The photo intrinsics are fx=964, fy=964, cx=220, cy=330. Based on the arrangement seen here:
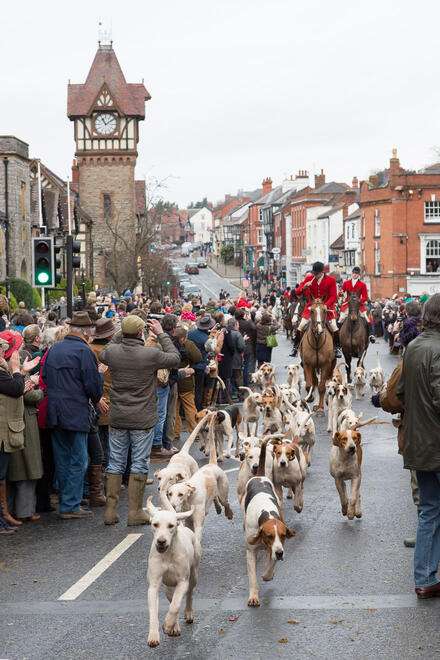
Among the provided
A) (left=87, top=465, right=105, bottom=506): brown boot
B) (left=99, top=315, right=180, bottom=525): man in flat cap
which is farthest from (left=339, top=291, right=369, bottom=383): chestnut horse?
(left=99, top=315, right=180, bottom=525): man in flat cap

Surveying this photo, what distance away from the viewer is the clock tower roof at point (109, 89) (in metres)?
73.3

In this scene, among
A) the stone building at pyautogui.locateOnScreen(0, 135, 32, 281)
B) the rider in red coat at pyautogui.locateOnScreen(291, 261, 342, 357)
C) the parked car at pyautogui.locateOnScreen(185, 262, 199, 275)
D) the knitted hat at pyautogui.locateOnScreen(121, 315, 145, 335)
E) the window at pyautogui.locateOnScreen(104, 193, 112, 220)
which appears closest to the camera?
the knitted hat at pyautogui.locateOnScreen(121, 315, 145, 335)

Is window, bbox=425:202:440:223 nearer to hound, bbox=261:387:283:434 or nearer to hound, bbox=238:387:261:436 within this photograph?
hound, bbox=238:387:261:436

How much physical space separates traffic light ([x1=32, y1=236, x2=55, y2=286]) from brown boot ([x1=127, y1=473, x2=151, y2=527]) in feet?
24.4

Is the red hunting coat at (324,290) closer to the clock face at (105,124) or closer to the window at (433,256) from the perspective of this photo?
the window at (433,256)

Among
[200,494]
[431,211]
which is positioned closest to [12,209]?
[431,211]

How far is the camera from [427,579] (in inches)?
267

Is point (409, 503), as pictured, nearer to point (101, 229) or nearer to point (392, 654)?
point (392, 654)

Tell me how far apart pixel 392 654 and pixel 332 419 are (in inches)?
371

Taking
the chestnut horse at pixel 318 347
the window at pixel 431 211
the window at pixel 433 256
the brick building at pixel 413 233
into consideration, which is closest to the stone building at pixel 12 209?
the chestnut horse at pixel 318 347

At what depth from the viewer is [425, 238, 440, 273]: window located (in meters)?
64.9

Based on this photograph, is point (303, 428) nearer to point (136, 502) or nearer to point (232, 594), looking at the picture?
point (136, 502)

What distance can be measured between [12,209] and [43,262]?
93.8ft

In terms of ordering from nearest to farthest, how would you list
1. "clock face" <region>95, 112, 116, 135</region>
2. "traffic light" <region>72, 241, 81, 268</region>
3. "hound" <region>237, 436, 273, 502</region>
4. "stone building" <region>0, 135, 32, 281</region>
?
"hound" <region>237, 436, 273, 502</region> → "traffic light" <region>72, 241, 81, 268</region> → "stone building" <region>0, 135, 32, 281</region> → "clock face" <region>95, 112, 116, 135</region>
